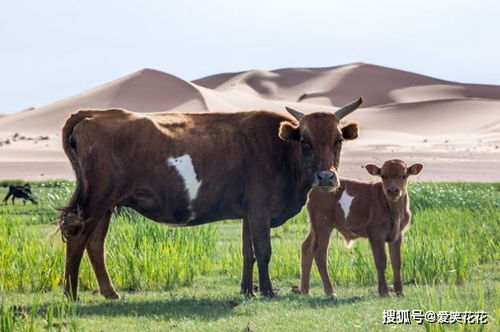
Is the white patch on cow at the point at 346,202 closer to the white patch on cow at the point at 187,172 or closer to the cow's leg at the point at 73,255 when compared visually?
the white patch on cow at the point at 187,172

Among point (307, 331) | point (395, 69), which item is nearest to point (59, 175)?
point (307, 331)

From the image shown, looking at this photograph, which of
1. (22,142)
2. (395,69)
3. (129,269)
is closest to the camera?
(129,269)

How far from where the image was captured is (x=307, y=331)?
803 cm

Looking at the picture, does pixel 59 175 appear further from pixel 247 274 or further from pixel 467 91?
pixel 467 91

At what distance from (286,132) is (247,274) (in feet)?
5.74

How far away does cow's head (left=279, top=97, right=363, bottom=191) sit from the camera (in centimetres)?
952

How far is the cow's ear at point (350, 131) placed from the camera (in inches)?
403

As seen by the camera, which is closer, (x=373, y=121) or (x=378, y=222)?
(x=378, y=222)

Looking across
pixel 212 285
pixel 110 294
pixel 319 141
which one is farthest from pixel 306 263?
pixel 110 294

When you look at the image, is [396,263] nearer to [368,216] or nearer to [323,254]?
[368,216]

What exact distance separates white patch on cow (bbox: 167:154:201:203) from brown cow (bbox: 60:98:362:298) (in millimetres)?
11

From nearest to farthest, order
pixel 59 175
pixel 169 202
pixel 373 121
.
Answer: pixel 169 202, pixel 59 175, pixel 373 121

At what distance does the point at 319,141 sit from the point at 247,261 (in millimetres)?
1775

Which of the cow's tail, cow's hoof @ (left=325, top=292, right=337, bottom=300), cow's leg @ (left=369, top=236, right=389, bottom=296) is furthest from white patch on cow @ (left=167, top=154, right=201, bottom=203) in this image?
cow's leg @ (left=369, top=236, right=389, bottom=296)
